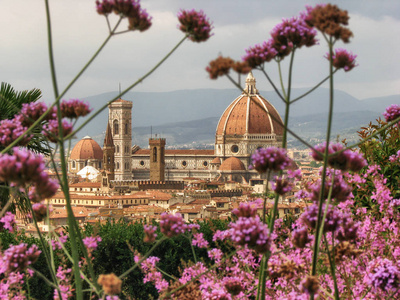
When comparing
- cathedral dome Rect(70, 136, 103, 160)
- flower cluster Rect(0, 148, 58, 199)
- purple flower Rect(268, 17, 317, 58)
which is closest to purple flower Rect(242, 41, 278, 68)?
purple flower Rect(268, 17, 317, 58)

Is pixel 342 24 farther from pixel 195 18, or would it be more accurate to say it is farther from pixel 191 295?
pixel 191 295

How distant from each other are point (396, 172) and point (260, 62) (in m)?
5.43

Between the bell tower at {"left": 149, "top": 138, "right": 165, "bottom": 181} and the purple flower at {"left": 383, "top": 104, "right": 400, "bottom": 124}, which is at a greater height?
the purple flower at {"left": 383, "top": 104, "right": 400, "bottom": 124}

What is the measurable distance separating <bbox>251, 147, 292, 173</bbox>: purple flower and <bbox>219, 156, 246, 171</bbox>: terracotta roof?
304 ft

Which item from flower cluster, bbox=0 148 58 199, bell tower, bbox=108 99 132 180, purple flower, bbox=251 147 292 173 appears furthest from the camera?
bell tower, bbox=108 99 132 180

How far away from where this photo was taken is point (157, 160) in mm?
92938

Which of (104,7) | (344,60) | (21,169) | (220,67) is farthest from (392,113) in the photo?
(21,169)

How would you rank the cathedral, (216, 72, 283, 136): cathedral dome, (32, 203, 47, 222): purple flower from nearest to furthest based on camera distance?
1. (32, 203, 47, 222): purple flower
2. the cathedral
3. (216, 72, 283, 136): cathedral dome

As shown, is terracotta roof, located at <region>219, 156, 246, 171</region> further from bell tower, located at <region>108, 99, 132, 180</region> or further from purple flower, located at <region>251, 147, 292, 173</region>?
purple flower, located at <region>251, 147, 292, 173</region>

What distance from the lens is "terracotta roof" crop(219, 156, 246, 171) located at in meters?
95.5

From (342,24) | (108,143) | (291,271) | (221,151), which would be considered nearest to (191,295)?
(291,271)

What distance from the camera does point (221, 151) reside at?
104750 millimetres

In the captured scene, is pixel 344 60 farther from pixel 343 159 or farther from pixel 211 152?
pixel 211 152

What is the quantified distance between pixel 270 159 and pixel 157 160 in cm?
9063
